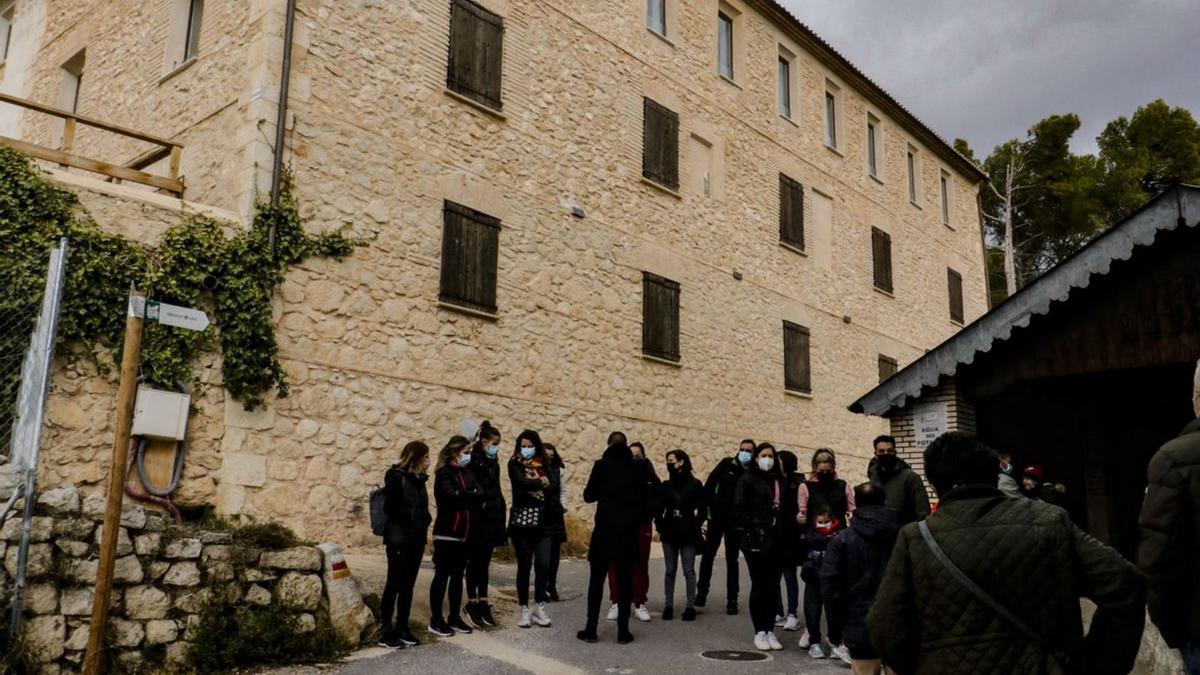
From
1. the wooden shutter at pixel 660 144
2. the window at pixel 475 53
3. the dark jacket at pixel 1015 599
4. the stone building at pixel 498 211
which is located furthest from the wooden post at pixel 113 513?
the wooden shutter at pixel 660 144

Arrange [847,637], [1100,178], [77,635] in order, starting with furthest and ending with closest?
1. [1100,178]
2. [77,635]
3. [847,637]

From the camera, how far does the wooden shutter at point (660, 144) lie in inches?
621

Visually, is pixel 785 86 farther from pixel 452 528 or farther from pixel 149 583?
pixel 149 583

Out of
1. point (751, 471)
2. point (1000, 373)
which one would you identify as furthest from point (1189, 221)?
point (751, 471)

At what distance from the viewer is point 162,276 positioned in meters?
9.28

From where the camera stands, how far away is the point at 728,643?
7719 millimetres

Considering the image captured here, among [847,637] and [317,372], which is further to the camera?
[317,372]

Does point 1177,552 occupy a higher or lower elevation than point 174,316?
lower

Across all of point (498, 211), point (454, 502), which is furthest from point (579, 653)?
point (498, 211)

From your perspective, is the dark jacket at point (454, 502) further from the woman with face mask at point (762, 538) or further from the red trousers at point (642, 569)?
the woman with face mask at point (762, 538)

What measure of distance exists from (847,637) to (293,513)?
22.4 ft

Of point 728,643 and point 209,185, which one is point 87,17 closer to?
point 209,185

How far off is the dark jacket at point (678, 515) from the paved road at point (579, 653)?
2.58ft

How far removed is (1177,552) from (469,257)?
10087mm
